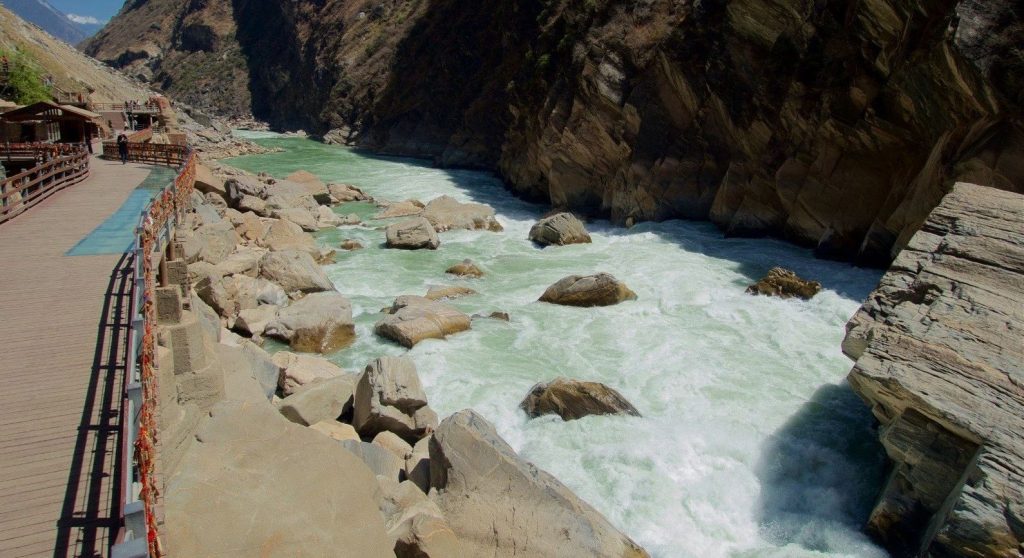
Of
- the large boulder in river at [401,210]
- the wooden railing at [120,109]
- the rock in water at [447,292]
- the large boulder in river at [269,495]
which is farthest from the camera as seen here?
the wooden railing at [120,109]

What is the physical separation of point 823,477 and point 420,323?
8.96 meters

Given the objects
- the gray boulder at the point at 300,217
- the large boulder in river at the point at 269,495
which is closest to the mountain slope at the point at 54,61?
the gray boulder at the point at 300,217

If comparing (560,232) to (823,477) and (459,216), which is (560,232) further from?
(823,477)

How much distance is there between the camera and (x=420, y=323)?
605 inches

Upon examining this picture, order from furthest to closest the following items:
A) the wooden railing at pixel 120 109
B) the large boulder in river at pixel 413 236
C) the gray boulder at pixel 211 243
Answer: the wooden railing at pixel 120 109
the large boulder in river at pixel 413 236
the gray boulder at pixel 211 243

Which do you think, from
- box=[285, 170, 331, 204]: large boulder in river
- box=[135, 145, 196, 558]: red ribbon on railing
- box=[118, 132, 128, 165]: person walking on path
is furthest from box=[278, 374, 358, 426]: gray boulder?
box=[285, 170, 331, 204]: large boulder in river

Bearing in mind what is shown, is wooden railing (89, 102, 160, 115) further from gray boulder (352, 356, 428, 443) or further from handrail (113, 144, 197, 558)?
gray boulder (352, 356, 428, 443)

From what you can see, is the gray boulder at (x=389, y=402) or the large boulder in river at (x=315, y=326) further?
the large boulder in river at (x=315, y=326)

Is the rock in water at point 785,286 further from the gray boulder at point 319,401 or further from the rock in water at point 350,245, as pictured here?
the rock in water at point 350,245

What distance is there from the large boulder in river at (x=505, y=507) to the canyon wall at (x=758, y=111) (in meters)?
13.8

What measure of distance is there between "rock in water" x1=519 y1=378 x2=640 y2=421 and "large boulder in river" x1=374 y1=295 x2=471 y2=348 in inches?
163

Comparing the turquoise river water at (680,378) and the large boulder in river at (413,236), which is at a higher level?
the large boulder in river at (413,236)

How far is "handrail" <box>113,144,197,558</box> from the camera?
4996 mm

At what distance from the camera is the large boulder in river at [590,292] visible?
57.4 feet
